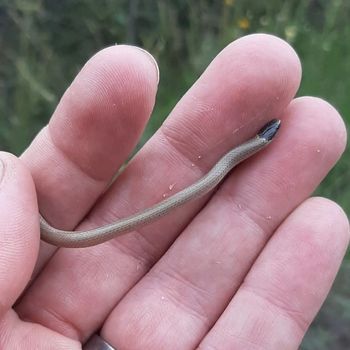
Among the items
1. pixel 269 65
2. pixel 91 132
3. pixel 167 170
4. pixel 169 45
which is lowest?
pixel 169 45

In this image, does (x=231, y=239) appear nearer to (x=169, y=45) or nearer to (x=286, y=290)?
(x=286, y=290)

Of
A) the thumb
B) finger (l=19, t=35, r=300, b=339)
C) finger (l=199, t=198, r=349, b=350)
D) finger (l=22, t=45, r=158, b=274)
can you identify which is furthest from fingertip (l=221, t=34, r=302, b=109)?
the thumb

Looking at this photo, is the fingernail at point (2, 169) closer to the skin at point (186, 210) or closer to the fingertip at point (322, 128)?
the skin at point (186, 210)


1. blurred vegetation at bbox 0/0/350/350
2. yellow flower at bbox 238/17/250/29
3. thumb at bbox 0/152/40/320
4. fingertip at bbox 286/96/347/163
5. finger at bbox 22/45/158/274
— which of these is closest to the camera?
thumb at bbox 0/152/40/320

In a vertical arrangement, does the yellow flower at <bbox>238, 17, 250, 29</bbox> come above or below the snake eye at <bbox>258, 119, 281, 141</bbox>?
below

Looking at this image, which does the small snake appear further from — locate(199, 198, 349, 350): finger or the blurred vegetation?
the blurred vegetation

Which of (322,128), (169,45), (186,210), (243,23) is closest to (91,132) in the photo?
(186,210)
